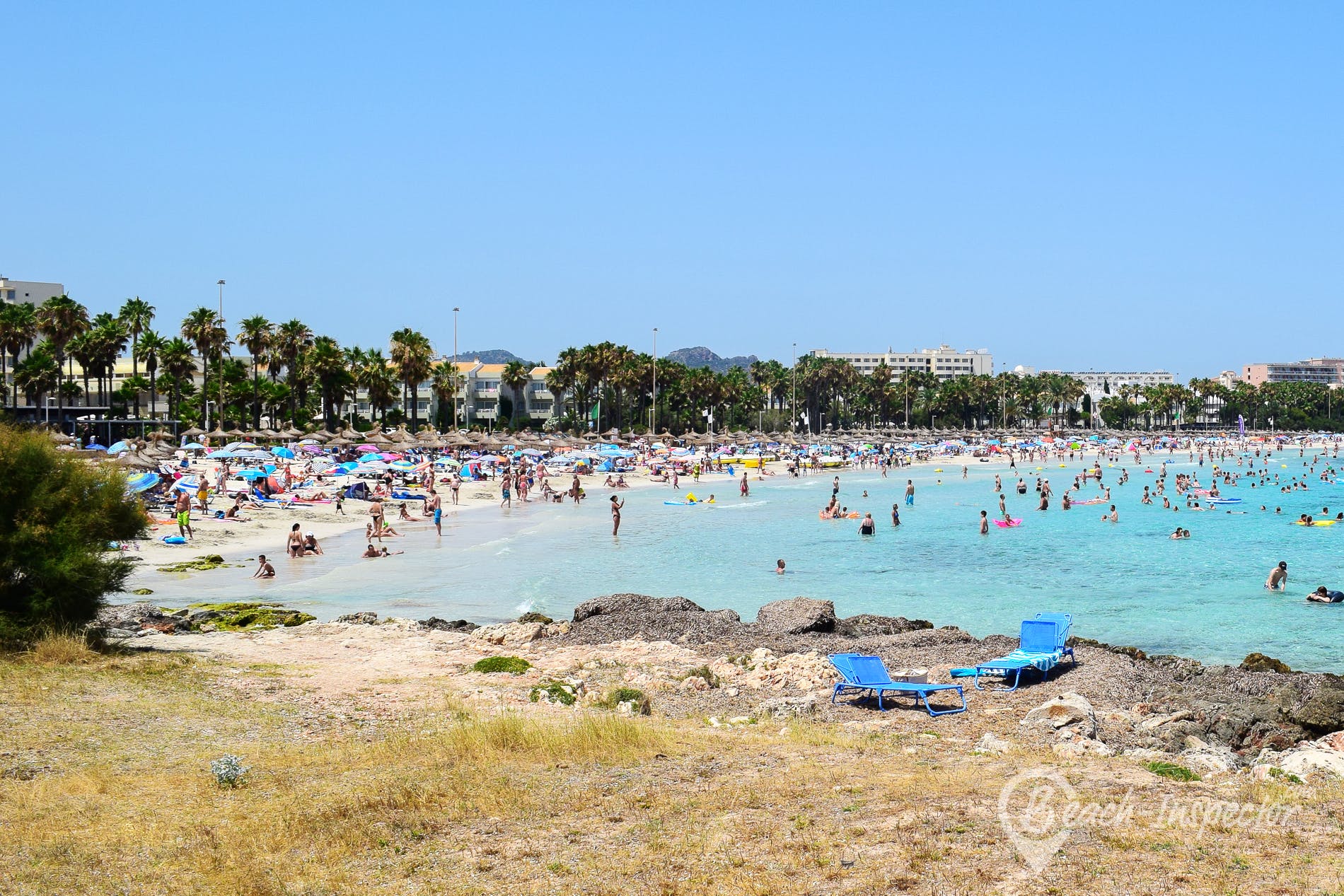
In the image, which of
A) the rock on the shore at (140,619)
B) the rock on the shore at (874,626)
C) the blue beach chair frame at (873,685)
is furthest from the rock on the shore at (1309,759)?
the rock on the shore at (140,619)

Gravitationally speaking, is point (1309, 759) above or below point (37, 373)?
below

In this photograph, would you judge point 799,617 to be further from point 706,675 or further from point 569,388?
point 569,388

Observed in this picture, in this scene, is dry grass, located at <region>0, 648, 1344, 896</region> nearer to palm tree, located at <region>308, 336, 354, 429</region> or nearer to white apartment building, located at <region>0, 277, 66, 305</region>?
palm tree, located at <region>308, 336, 354, 429</region>

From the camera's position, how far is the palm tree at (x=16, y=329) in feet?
182

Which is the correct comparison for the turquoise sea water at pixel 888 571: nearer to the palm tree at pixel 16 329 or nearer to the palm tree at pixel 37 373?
the palm tree at pixel 16 329

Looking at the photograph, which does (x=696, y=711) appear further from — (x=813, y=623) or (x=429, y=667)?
(x=813, y=623)

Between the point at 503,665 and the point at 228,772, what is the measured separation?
6486 millimetres

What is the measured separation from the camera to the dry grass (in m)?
6.34

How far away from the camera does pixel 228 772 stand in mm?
8289

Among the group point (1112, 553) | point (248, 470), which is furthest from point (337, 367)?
point (1112, 553)

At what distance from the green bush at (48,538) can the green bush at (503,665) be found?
5049 millimetres

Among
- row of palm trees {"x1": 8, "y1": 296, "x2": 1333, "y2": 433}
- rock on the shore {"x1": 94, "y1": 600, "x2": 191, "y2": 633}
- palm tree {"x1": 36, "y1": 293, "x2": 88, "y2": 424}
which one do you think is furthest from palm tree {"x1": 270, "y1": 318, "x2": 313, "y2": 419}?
rock on the shore {"x1": 94, "y1": 600, "x2": 191, "y2": 633}

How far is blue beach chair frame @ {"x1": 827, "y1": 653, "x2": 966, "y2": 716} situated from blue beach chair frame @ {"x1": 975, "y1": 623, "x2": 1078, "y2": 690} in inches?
32.0

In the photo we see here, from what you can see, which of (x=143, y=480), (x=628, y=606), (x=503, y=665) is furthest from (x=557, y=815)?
(x=143, y=480)
